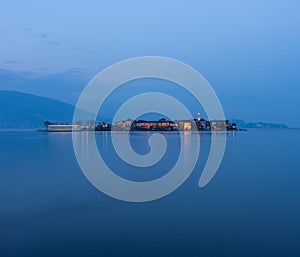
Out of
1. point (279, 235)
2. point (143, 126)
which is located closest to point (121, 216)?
point (279, 235)

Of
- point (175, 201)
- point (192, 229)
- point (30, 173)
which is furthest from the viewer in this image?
point (30, 173)

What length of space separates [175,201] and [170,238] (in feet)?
11.2

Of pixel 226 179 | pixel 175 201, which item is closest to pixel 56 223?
pixel 175 201

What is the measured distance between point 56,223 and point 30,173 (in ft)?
30.6

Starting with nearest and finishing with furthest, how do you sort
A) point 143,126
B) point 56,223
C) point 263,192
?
1. point 56,223
2. point 263,192
3. point 143,126

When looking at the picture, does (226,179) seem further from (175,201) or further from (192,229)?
(192,229)

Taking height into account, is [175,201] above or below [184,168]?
below

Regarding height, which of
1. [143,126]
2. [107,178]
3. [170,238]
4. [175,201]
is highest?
[143,126]

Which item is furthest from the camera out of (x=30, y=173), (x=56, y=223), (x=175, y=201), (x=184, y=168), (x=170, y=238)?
(x=184, y=168)

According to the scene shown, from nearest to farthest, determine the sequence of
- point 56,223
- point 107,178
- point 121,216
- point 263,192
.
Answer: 1. point 56,223
2. point 121,216
3. point 263,192
4. point 107,178

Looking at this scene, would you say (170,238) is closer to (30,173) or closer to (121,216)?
(121,216)

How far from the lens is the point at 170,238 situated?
22.2 feet

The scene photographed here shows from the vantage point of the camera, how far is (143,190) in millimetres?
11820

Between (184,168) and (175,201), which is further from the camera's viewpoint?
(184,168)
